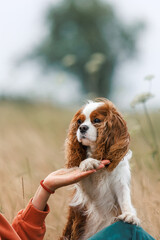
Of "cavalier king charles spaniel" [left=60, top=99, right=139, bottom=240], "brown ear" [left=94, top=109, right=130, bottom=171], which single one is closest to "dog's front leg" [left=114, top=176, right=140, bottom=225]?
"cavalier king charles spaniel" [left=60, top=99, right=139, bottom=240]

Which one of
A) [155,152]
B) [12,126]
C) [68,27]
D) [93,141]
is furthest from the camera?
[68,27]

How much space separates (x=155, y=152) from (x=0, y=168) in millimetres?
1642

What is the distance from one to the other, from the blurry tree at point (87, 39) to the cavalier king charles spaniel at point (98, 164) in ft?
47.4

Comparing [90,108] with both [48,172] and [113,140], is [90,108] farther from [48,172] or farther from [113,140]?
[48,172]

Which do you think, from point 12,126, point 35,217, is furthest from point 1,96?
point 35,217

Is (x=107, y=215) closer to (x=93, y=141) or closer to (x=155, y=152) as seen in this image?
(x=93, y=141)

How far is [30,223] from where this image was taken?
2062 mm

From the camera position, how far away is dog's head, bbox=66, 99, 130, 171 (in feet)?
7.20

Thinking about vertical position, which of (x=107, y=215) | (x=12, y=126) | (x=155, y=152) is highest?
(x=12, y=126)

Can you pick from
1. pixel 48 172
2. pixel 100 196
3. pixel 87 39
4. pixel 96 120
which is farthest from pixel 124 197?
pixel 87 39

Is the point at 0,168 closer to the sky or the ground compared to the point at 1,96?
closer to the ground

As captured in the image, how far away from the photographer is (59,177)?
2.00 meters

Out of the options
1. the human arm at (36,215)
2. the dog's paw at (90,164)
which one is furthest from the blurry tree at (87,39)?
the human arm at (36,215)

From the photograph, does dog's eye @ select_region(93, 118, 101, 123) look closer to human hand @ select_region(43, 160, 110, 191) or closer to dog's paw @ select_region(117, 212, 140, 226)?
human hand @ select_region(43, 160, 110, 191)
